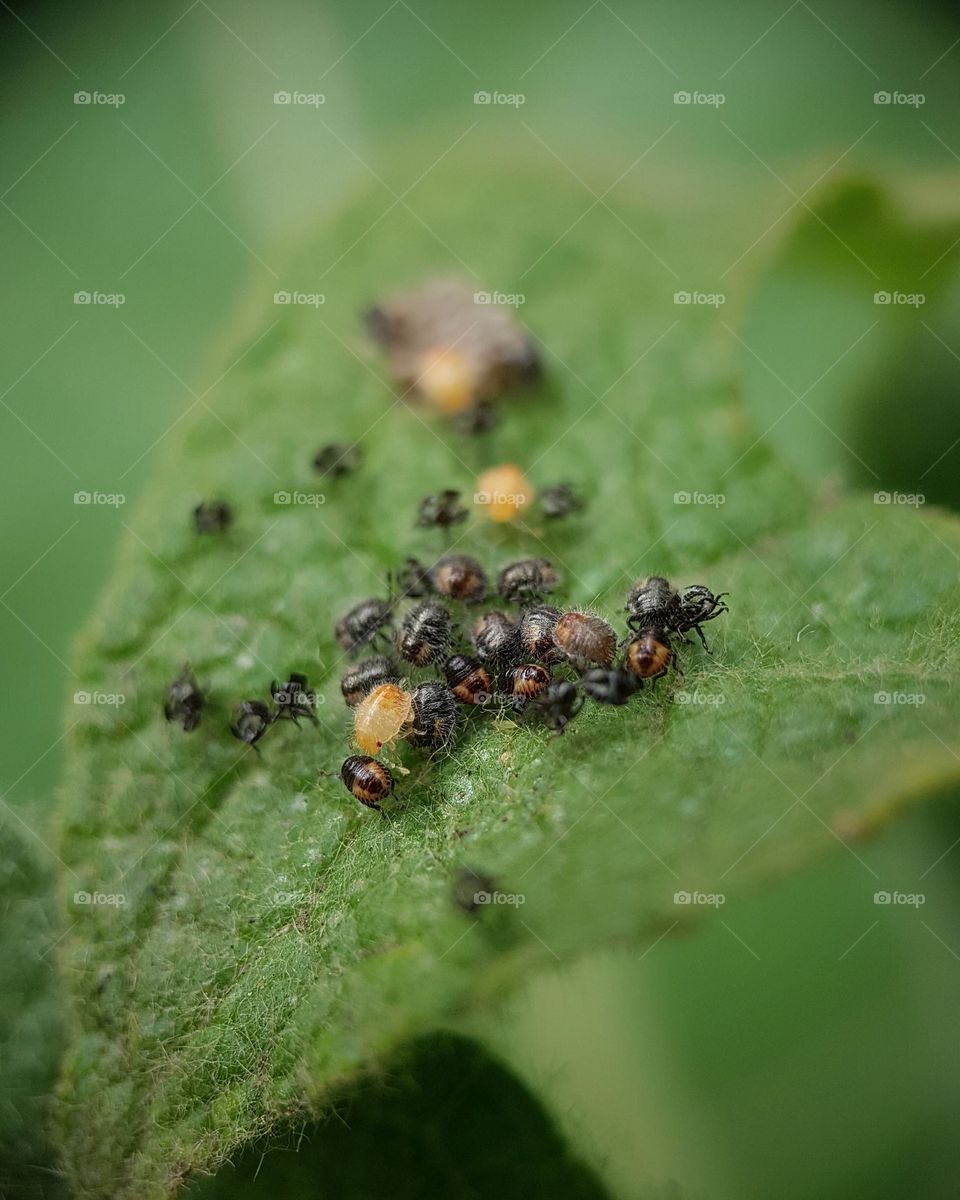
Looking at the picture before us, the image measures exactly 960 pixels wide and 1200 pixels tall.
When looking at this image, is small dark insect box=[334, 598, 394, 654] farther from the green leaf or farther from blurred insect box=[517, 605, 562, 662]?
blurred insect box=[517, 605, 562, 662]


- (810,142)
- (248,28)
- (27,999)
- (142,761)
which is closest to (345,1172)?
(27,999)

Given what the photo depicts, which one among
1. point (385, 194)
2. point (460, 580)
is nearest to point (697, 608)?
point (460, 580)

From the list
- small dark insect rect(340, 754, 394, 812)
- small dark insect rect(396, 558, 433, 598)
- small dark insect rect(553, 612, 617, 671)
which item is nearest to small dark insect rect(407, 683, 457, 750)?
small dark insect rect(340, 754, 394, 812)

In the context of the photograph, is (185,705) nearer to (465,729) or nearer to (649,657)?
(465,729)

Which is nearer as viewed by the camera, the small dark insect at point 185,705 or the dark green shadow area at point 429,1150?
the dark green shadow area at point 429,1150

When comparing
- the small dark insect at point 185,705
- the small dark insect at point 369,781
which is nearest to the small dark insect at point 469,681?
the small dark insect at point 369,781

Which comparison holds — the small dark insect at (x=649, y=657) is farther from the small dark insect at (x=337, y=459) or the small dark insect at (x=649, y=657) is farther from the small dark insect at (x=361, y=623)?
the small dark insect at (x=337, y=459)
